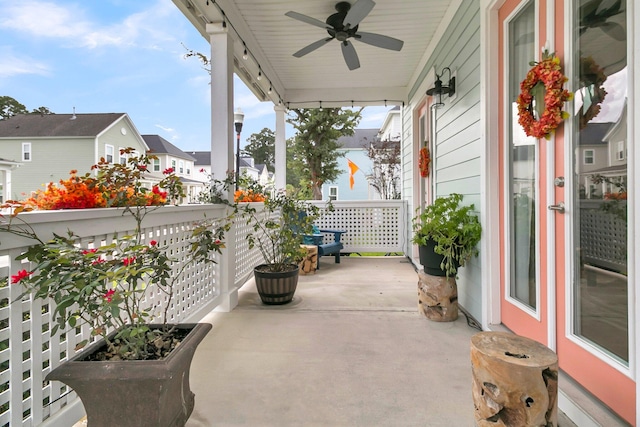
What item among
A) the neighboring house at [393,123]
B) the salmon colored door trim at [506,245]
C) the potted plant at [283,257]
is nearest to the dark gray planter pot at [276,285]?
the potted plant at [283,257]

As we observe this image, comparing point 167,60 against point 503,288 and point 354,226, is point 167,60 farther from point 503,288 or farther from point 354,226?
point 503,288

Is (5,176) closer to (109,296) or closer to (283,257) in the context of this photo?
(283,257)

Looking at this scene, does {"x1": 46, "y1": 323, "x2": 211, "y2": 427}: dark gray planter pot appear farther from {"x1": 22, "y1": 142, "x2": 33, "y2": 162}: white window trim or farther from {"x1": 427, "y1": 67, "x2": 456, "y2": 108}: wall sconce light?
{"x1": 22, "y1": 142, "x2": 33, "y2": 162}: white window trim

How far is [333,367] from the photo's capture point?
Answer: 2043 mm

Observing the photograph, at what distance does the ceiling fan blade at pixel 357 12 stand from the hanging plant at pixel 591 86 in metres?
1.62

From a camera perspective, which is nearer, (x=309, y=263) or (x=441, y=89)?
(x=441, y=89)

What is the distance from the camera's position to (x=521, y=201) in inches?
85.4

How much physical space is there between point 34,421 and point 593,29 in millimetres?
2856

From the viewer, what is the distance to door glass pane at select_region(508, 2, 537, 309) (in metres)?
2.03

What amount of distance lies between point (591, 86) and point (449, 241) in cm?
139

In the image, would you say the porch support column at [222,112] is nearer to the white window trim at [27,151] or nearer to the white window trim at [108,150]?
the white window trim at [108,150]

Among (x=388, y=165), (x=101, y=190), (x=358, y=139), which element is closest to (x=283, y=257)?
(x=101, y=190)

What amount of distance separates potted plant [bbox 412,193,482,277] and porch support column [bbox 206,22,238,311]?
1.82 meters

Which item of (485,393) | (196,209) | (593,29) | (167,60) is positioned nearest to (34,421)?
(196,209)
